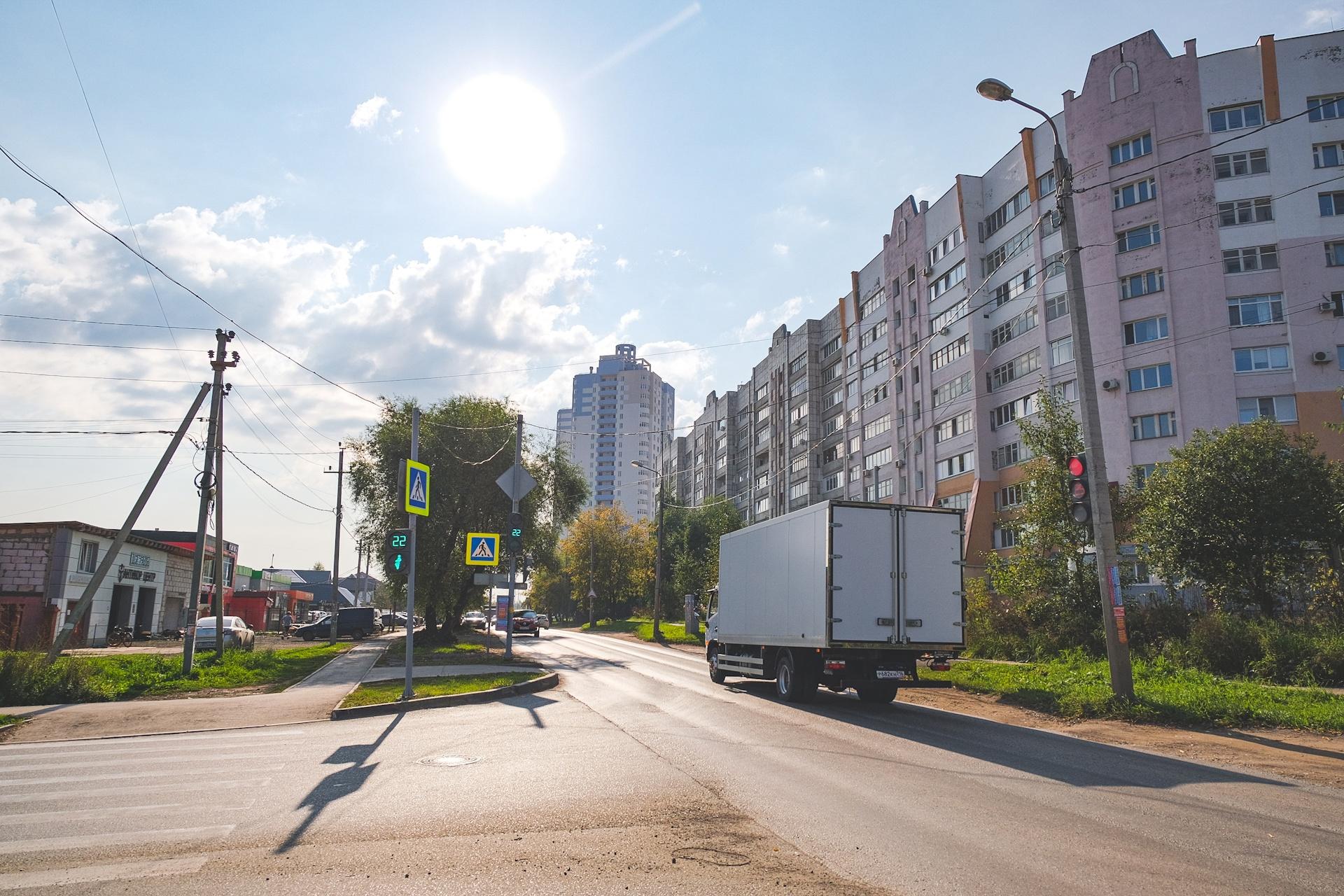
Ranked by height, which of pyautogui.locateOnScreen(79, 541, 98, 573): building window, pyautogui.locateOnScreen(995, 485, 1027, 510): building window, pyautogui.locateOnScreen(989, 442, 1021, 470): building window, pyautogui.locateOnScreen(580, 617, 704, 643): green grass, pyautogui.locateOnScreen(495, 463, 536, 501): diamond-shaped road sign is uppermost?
pyautogui.locateOnScreen(989, 442, 1021, 470): building window

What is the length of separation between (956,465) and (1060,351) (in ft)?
32.3

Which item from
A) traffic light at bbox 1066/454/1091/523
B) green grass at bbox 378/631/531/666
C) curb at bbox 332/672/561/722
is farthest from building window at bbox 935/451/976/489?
curb at bbox 332/672/561/722

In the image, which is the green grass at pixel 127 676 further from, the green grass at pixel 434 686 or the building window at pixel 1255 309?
the building window at pixel 1255 309

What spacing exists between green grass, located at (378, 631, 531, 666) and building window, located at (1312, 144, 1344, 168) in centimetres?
3950

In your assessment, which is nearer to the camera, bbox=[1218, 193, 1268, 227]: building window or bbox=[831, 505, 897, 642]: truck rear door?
bbox=[831, 505, 897, 642]: truck rear door

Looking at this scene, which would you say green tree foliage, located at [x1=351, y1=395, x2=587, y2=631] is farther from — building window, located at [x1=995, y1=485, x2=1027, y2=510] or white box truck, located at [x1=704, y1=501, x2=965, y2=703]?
building window, located at [x1=995, y1=485, x2=1027, y2=510]

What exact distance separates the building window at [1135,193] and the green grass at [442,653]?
34277mm

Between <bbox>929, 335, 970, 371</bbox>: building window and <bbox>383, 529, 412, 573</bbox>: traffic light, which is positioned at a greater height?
<bbox>929, 335, 970, 371</bbox>: building window

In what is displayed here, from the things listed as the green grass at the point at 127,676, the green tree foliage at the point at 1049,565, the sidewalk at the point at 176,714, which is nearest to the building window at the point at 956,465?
the green tree foliage at the point at 1049,565

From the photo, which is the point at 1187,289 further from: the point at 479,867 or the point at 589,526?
the point at 589,526

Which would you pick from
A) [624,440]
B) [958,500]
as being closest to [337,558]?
[958,500]

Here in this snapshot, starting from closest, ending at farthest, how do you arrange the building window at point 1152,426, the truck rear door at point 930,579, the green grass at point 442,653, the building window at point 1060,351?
the truck rear door at point 930,579, the green grass at point 442,653, the building window at point 1152,426, the building window at point 1060,351

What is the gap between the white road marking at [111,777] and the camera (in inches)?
324

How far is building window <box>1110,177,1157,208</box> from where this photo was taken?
39.3 metres
